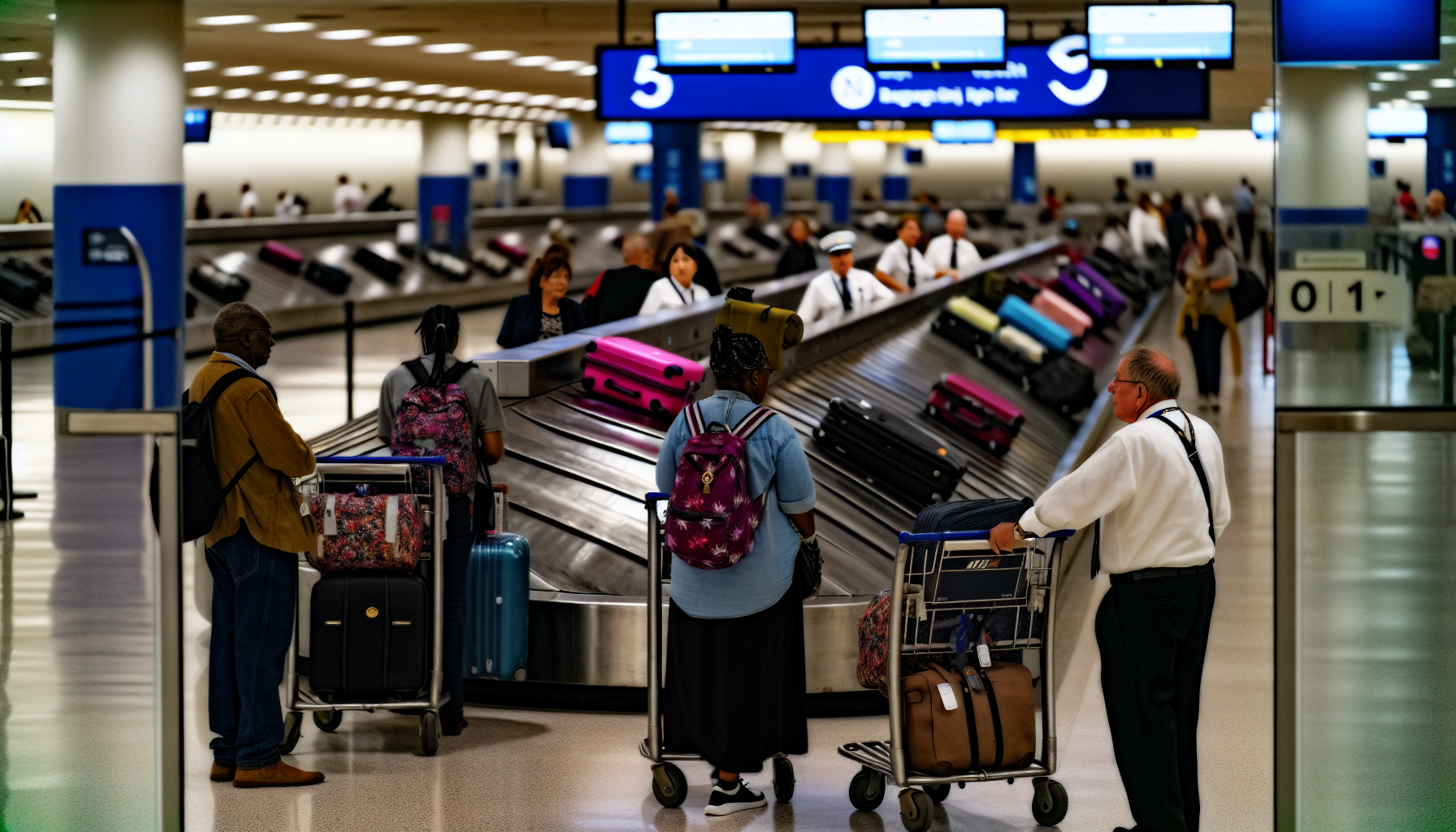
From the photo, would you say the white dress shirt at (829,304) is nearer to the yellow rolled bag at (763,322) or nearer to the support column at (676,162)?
the yellow rolled bag at (763,322)

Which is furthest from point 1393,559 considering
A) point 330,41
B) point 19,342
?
point 330,41

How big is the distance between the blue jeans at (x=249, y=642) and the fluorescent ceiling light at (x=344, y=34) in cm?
1245

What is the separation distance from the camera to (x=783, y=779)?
4910mm

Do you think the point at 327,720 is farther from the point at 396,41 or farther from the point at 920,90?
the point at 396,41

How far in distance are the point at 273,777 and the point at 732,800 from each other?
53.8 inches

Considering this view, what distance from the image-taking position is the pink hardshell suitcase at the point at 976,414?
1009cm

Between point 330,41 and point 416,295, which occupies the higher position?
point 330,41

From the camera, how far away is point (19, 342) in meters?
10.4

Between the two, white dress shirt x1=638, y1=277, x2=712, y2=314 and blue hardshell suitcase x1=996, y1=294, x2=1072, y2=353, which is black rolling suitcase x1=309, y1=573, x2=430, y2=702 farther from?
blue hardshell suitcase x1=996, y1=294, x2=1072, y2=353

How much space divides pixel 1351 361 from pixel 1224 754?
1.98m

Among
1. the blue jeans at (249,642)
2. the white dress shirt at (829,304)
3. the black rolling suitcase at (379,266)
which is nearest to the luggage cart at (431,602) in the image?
the blue jeans at (249,642)

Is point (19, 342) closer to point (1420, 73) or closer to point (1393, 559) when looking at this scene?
point (1393, 559)

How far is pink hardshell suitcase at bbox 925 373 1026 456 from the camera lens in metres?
10.1

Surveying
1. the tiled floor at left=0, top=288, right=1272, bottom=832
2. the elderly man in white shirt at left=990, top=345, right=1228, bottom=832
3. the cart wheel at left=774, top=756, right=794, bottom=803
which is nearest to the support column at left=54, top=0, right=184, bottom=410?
the tiled floor at left=0, top=288, right=1272, bottom=832
